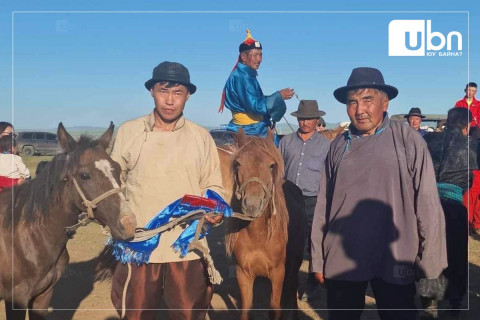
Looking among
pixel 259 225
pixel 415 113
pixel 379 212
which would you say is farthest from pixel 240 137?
pixel 415 113

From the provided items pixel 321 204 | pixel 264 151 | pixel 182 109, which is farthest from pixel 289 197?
pixel 182 109

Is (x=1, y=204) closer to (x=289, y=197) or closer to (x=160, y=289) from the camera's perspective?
(x=160, y=289)

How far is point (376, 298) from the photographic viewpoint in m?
2.74

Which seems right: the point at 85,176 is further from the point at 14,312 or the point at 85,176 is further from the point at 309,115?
the point at 309,115

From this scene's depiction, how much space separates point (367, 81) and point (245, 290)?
8.08ft

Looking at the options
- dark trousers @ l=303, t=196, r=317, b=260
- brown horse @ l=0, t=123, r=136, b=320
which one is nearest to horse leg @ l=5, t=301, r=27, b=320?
brown horse @ l=0, t=123, r=136, b=320

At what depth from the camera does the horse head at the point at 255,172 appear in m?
3.75

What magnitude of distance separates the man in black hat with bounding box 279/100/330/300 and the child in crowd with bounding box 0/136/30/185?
3.69m

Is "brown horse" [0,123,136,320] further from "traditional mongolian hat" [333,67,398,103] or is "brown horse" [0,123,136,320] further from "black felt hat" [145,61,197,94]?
"traditional mongolian hat" [333,67,398,103]

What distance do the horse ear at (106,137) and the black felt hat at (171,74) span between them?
22.5 inches

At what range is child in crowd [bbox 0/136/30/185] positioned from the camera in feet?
19.9

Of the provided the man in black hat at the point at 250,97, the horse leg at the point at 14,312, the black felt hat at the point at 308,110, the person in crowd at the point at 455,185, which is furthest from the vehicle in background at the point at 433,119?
the horse leg at the point at 14,312

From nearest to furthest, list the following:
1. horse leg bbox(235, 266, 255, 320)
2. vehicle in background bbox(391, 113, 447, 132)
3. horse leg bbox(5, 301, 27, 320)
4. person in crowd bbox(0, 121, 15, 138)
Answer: horse leg bbox(5, 301, 27, 320) → horse leg bbox(235, 266, 255, 320) → person in crowd bbox(0, 121, 15, 138) → vehicle in background bbox(391, 113, 447, 132)

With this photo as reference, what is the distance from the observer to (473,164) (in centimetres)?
529
